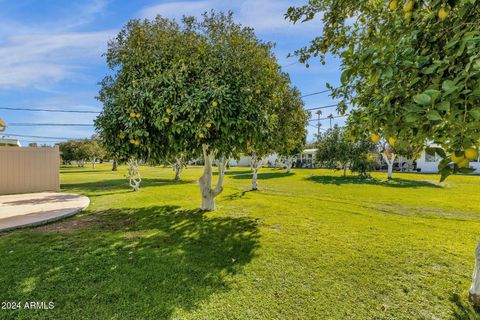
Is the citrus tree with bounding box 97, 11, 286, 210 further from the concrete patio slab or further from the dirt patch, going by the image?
the concrete patio slab

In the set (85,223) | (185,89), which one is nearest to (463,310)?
(185,89)

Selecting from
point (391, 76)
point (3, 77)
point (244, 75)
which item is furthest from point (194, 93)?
point (3, 77)

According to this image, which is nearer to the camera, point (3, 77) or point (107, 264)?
point (107, 264)

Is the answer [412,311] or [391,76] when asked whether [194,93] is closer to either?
[391,76]

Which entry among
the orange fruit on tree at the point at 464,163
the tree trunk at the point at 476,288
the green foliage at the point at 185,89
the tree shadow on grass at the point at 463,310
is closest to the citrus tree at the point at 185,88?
the green foliage at the point at 185,89

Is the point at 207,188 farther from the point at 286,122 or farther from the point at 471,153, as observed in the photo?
the point at 471,153

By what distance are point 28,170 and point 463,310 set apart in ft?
45.0

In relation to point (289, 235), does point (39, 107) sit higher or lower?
higher

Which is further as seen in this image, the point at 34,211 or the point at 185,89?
the point at 34,211

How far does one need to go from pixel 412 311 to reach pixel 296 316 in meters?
1.28

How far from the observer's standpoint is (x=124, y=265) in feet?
11.1

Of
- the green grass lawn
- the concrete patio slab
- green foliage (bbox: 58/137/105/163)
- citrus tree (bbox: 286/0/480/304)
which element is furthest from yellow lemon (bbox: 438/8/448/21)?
green foliage (bbox: 58/137/105/163)

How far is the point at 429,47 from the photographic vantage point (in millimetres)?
1564

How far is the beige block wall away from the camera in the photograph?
9.42 meters
